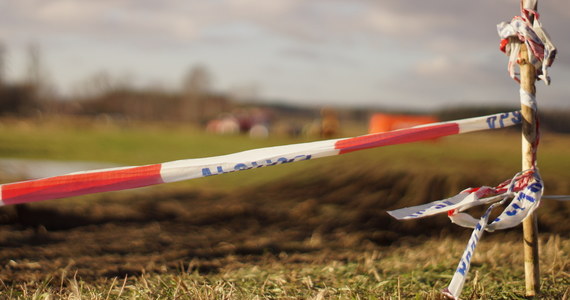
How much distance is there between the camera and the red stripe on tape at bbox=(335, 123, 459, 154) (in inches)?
91.4

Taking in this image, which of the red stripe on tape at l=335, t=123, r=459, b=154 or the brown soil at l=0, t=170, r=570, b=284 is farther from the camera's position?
the brown soil at l=0, t=170, r=570, b=284

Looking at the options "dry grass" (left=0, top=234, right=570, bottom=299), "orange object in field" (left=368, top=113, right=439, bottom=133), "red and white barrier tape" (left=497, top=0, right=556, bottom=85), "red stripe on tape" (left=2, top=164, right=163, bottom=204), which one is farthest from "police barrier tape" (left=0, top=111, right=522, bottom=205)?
Answer: "orange object in field" (left=368, top=113, right=439, bottom=133)

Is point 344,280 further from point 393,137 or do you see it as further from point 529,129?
point 529,129

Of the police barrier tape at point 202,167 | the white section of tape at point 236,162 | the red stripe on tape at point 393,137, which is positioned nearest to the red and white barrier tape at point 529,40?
the police barrier tape at point 202,167

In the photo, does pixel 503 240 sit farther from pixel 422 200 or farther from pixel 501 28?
pixel 501 28

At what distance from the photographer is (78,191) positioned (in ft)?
7.43

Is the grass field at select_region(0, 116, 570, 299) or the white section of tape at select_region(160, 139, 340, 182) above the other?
the white section of tape at select_region(160, 139, 340, 182)

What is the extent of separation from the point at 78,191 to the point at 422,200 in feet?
14.5

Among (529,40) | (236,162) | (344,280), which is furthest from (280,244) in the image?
(529,40)

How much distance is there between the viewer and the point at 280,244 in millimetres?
4094

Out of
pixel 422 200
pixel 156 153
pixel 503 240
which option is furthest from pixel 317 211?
pixel 156 153

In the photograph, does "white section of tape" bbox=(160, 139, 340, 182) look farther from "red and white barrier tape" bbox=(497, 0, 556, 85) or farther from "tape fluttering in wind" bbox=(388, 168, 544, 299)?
"red and white barrier tape" bbox=(497, 0, 556, 85)

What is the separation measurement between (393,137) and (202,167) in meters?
0.89

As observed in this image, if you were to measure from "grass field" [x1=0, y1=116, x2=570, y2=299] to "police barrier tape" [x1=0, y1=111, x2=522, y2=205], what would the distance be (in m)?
0.52
